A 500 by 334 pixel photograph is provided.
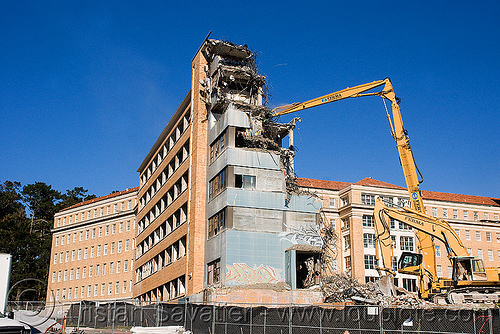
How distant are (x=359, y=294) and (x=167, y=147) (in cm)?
3379

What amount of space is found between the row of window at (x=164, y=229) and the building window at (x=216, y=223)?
5169 mm

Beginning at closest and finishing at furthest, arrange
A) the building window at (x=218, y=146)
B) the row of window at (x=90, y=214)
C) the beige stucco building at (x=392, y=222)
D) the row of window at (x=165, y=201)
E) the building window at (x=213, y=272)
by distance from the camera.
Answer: the building window at (x=213, y=272), the building window at (x=218, y=146), the row of window at (x=165, y=201), the beige stucco building at (x=392, y=222), the row of window at (x=90, y=214)

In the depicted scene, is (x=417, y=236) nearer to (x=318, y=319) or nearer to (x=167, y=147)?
(x=318, y=319)

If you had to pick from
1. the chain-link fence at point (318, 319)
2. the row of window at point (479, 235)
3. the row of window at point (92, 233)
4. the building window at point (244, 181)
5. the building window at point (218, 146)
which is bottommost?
the chain-link fence at point (318, 319)

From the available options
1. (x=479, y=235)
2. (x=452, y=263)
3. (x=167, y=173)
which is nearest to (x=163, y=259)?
(x=167, y=173)

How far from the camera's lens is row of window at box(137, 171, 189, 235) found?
50781 mm

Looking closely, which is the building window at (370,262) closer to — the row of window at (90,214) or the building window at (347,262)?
the building window at (347,262)

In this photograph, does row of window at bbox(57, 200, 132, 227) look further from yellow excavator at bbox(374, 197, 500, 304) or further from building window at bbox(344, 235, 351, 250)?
yellow excavator at bbox(374, 197, 500, 304)

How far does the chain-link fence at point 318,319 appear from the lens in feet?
61.9

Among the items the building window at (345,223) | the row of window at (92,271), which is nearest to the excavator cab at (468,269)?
the building window at (345,223)

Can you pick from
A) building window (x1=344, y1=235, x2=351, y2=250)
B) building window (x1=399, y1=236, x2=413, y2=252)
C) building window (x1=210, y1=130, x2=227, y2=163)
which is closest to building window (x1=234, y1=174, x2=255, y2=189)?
building window (x1=210, y1=130, x2=227, y2=163)

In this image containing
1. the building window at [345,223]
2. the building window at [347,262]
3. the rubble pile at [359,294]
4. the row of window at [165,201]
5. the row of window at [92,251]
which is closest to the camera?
the rubble pile at [359,294]

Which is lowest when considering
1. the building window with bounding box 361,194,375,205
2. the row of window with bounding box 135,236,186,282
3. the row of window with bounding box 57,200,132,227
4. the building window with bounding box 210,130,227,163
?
the row of window with bounding box 135,236,186,282

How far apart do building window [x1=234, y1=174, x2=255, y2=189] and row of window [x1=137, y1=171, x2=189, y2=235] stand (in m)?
9.45
